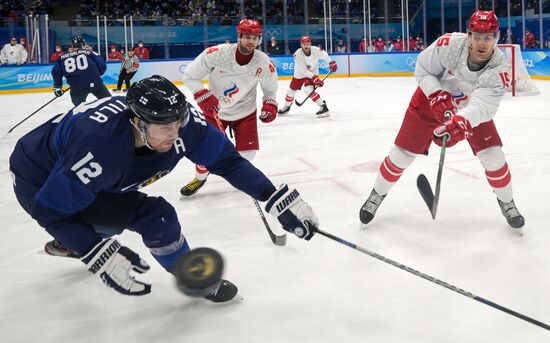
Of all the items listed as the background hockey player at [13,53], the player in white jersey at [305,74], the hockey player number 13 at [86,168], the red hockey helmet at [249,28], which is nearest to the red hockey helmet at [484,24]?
the red hockey helmet at [249,28]

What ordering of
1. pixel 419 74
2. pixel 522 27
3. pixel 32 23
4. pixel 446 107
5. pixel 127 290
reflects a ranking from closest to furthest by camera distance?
pixel 127 290 < pixel 446 107 < pixel 419 74 < pixel 32 23 < pixel 522 27

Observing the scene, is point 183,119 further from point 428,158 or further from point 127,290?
point 428,158

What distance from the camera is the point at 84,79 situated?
682 cm

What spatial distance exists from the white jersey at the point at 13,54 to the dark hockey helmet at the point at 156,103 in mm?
11833

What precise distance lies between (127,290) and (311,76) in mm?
6993

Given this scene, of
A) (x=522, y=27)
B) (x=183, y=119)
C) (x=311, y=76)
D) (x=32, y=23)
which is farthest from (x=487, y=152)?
(x=522, y=27)

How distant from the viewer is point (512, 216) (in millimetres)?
3023

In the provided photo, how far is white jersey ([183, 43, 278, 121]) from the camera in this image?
3.90 meters

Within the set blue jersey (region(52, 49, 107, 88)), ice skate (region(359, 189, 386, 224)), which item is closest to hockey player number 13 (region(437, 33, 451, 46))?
ice skate (region(359, 189, 386, 224))

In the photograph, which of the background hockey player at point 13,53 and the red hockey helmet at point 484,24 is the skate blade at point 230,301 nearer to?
the red hockey helmet at point 484,24

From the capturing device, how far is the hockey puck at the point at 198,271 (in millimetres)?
1581

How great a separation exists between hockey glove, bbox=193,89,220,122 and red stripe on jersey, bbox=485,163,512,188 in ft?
5.64

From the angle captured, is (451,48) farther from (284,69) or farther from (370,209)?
(284,69)

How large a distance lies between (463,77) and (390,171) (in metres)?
0.62
